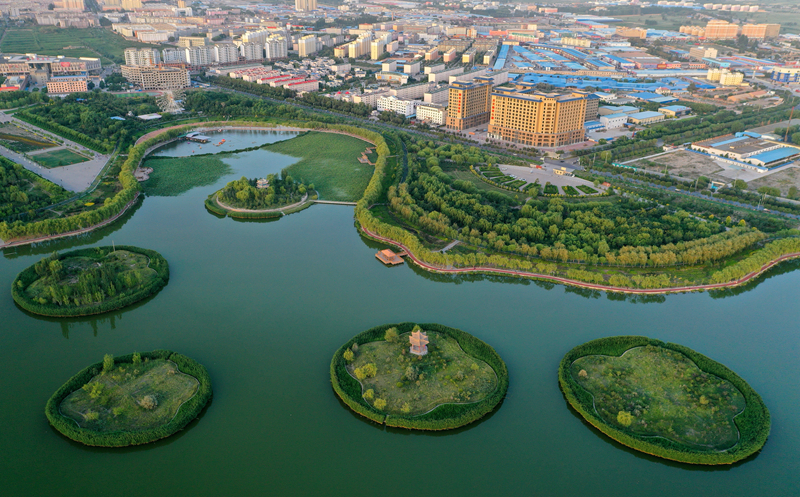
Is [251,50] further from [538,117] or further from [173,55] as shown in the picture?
[538,117]

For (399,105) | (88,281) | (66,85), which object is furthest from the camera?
(66,85)

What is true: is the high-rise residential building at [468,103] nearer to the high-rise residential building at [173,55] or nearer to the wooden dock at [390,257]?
the wooden dock at [390,257]

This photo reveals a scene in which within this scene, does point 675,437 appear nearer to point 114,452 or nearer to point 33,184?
point 114,452

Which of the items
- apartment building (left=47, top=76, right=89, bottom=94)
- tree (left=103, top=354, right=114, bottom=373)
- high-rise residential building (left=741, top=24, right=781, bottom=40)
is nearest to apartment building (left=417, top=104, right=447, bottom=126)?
apartment building (left=47, top=76, right=89, bottom=94)

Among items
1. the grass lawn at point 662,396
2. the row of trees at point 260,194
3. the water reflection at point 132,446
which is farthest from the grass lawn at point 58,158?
the grass lawn at point 662,396

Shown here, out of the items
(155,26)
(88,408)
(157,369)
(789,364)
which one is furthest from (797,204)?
(155,26)

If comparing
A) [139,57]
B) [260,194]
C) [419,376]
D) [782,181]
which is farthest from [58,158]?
[782,181]
